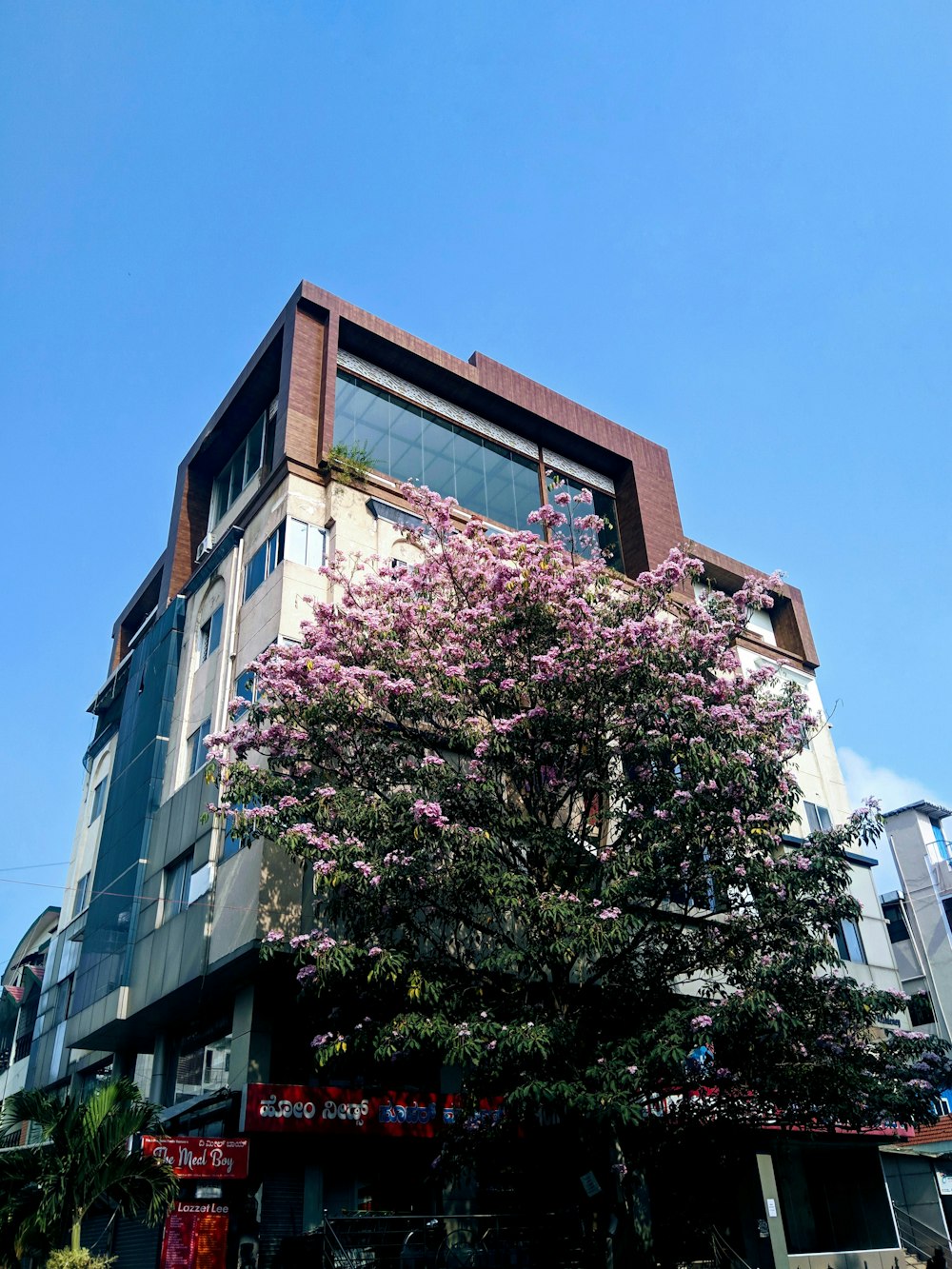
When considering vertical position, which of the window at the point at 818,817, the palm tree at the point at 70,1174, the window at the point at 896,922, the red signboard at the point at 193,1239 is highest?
the window at the point at 818,817

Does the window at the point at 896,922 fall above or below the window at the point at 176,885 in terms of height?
above

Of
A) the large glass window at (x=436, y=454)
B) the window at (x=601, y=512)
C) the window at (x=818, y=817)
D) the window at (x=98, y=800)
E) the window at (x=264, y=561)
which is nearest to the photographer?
the window at (x=264, y=561)

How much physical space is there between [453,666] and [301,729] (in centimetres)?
323

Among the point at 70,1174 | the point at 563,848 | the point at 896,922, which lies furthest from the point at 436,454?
the point at 896,922

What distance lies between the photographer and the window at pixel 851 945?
31.9 meters

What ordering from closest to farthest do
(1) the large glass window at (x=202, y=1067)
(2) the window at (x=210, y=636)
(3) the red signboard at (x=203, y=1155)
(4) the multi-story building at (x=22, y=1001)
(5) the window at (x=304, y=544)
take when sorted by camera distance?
(3) the red signboard at (x=203, y=1155), (1) the large glass window at (x=202, y=1067), (5) the window at (x=304, y=544), (2) the window at (x=210, y=636), (4) the multi-story building at (x=22, y=1001)

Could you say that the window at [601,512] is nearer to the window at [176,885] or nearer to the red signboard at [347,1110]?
the window at [176,885]

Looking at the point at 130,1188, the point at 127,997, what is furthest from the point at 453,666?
the point at 127,997

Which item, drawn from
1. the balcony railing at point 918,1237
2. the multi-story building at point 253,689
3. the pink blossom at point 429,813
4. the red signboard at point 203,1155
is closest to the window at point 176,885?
the multi-story building at point 253,689

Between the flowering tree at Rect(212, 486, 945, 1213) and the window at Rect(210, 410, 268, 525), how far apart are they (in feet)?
41.7

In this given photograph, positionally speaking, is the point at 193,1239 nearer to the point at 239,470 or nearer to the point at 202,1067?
the point at 202,1067

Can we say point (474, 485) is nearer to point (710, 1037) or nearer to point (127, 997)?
point (127, 997)

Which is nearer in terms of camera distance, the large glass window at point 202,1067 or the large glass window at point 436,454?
the large glass window at point 202,1067

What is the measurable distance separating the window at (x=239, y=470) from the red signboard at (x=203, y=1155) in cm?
1851
